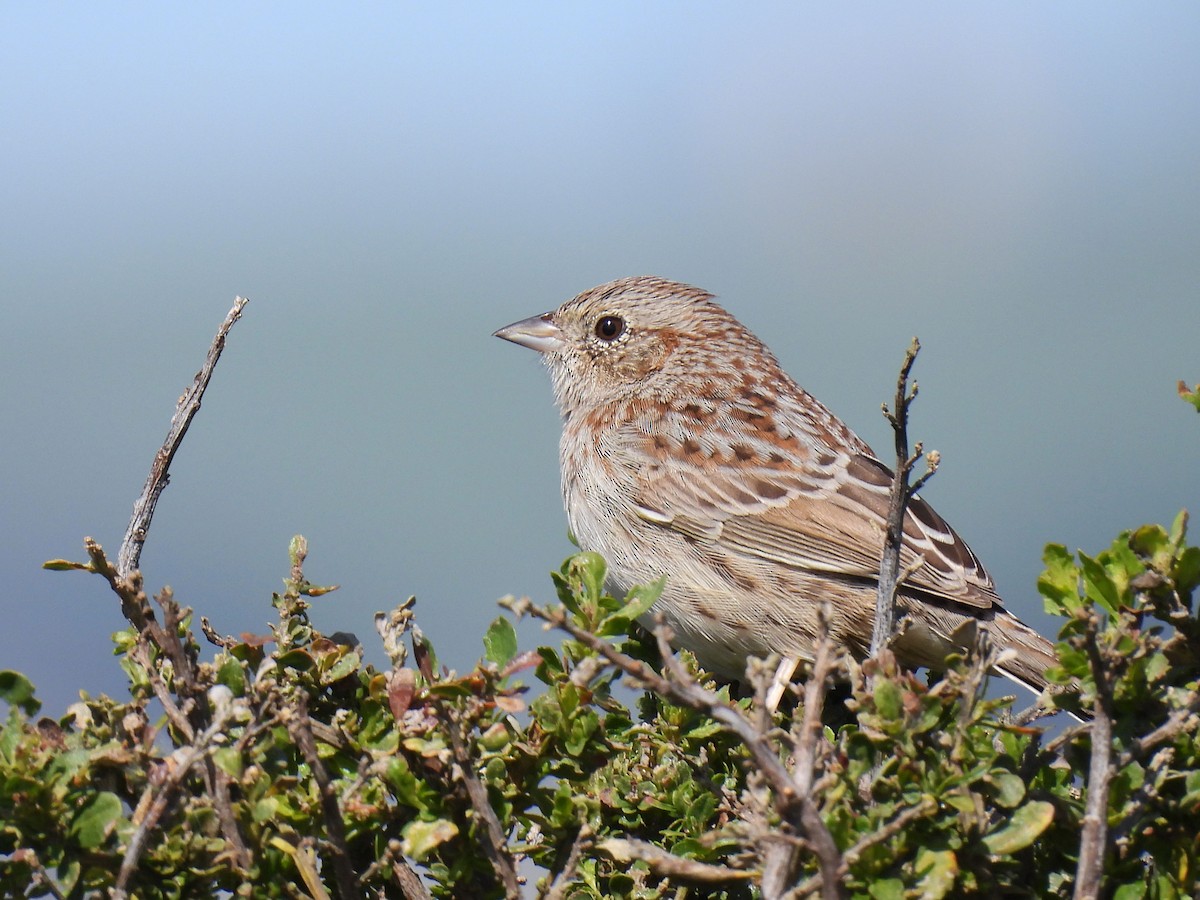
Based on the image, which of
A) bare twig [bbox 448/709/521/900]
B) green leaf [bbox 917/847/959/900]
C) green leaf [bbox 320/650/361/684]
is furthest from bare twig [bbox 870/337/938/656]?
green leaf [bbox 320/650/361/684]

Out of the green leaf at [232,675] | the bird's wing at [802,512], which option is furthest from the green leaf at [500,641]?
the bird's wing at [802,512]

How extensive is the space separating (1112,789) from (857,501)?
94.5 inches

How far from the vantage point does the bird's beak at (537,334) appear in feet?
16.9

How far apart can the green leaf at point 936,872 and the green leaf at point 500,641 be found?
72 cm

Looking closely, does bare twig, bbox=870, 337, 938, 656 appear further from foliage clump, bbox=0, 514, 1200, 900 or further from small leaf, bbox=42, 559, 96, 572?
small leaf, bbox=42, 559, 96, 572

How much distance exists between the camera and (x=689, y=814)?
219 cm

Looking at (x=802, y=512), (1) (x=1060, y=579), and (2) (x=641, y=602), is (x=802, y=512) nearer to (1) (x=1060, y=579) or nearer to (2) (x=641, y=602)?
(2) (x=641, y=602)

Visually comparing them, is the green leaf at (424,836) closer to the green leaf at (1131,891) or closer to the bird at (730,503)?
the green leaf at (1131,891)

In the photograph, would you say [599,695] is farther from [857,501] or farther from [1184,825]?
[857,501]

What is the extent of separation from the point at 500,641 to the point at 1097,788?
91 centimetres

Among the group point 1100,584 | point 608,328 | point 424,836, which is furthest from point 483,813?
point 608,328

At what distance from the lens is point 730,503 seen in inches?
160

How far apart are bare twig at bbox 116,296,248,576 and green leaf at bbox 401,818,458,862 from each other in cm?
75

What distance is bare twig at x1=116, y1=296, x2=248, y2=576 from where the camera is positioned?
224 centimetres
